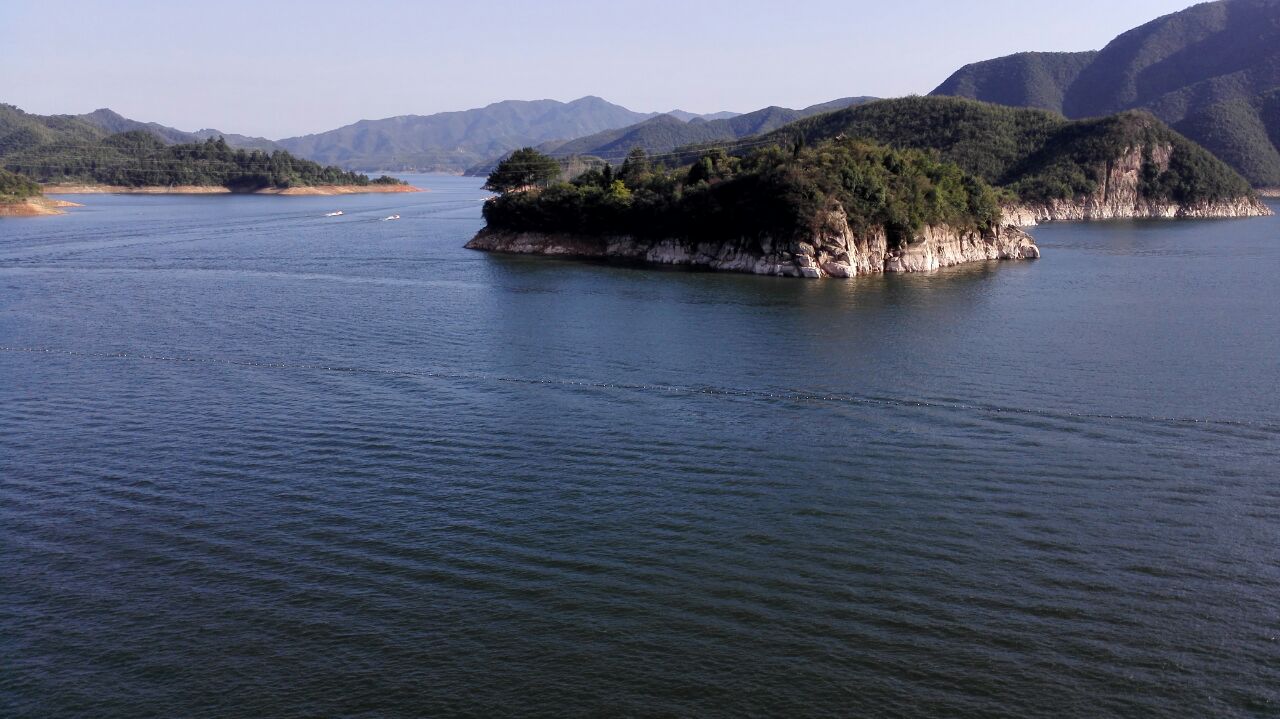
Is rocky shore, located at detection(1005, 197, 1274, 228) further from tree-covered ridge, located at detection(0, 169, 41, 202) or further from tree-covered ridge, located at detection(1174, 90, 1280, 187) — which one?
tree-covered ridge, located at detection(0, 169, 41, 202)

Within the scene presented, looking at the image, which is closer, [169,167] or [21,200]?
[21,200]

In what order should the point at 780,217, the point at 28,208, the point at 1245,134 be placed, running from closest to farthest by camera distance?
the point at 780,217, the point at 28,208, the point at 1245,134

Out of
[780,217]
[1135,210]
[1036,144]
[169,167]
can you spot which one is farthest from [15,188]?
[1135,210]

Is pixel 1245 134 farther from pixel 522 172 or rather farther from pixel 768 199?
pixel 768 199

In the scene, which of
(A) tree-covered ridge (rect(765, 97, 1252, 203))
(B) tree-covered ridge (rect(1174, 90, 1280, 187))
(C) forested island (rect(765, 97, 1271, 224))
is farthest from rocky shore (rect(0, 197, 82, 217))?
(B) tree-covered ridge (rect(1174, 90, 1280, 187))

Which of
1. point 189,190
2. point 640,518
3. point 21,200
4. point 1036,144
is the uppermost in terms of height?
point 1036,144

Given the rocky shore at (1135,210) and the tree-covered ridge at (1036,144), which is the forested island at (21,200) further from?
the rocky shore at (1135,210)
